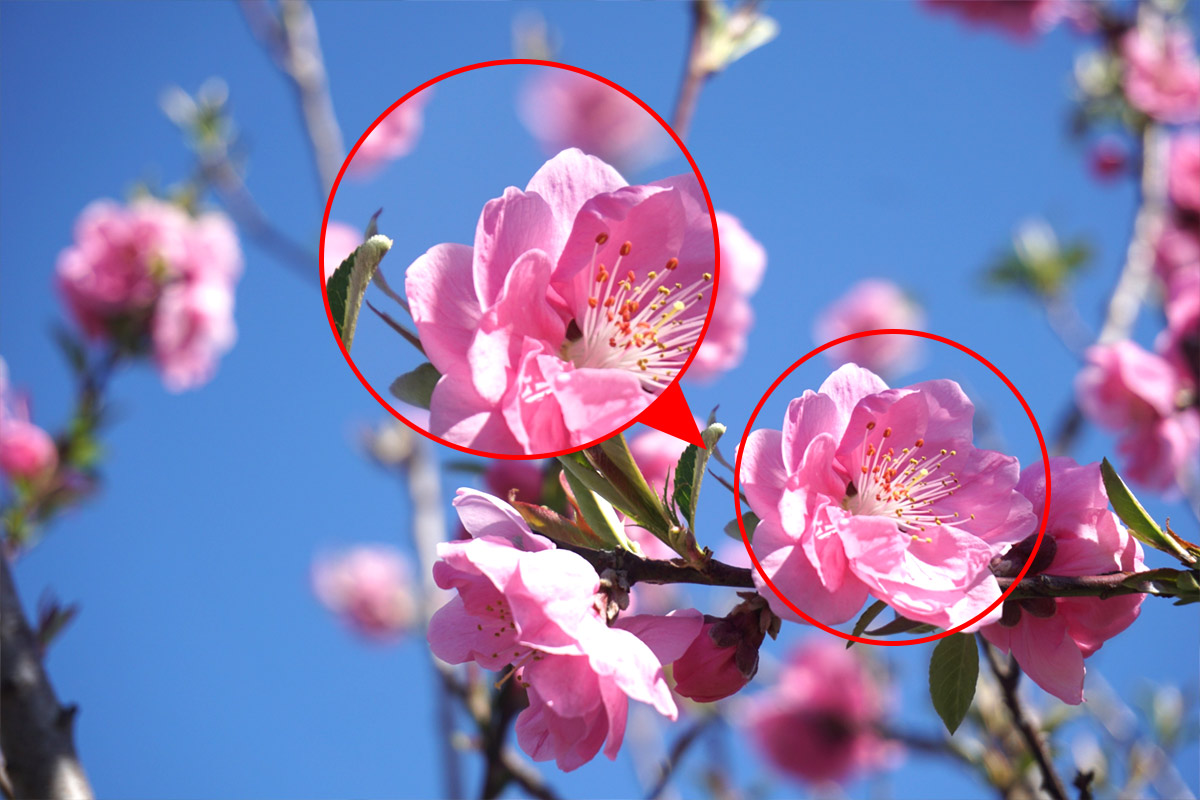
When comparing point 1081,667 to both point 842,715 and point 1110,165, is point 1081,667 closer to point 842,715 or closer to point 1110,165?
point 842,715

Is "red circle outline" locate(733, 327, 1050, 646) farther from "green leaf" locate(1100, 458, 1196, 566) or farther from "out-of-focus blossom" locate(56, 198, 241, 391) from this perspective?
"out-of-focus blossom" locate(56, 198, 241, 391)

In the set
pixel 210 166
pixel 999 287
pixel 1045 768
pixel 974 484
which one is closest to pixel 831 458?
pixel 974 484

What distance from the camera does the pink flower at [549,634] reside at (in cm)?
54

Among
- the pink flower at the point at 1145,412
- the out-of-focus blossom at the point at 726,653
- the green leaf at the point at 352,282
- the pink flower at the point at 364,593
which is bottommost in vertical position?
the pink flower at the point at 364,593

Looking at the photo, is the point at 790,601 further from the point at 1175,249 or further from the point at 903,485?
the point at 1175,249

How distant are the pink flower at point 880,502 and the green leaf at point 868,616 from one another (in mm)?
16

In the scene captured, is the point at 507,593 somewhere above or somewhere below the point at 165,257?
above

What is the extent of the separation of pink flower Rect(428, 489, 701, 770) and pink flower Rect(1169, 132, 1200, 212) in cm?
312

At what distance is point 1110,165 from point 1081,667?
358 cm

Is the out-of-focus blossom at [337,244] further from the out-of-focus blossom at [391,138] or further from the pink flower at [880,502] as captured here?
the pink flower at [880,502]

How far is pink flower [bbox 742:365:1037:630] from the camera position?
547 mm

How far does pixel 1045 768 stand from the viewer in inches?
30.3

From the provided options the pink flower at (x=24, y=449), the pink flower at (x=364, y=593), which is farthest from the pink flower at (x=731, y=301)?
the pink flower at (x=364, y=593)

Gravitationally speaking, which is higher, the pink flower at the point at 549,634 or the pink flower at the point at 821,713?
the pink flower at the point at 549,634
